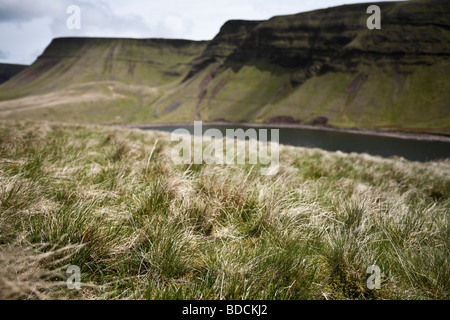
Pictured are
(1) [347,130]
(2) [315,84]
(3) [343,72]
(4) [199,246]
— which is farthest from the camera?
(2) [315,84]

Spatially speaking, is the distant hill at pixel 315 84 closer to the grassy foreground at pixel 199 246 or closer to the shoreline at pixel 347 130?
the shoreline at pixel 347 130

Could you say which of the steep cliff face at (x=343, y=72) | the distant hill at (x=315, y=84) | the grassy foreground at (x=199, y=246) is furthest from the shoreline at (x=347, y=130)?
the grassy foreground at (x=199, y=246)

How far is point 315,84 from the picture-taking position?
135m

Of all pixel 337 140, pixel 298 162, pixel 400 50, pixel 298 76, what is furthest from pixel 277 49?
pixel 298 162

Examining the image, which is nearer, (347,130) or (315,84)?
(347,130)

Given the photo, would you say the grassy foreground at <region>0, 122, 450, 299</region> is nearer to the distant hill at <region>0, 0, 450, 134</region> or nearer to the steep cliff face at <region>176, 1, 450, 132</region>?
the distant hill at <region>0, 0, 450, 134</region>

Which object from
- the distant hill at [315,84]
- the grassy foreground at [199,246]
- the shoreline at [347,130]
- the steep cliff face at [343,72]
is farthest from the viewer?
the distant hill at [315,84]

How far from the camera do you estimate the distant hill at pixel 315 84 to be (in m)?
102

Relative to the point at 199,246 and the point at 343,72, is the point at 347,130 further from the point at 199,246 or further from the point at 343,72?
the point at 199,246

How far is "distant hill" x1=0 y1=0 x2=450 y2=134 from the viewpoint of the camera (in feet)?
335

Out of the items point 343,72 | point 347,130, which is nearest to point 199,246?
point 347,130

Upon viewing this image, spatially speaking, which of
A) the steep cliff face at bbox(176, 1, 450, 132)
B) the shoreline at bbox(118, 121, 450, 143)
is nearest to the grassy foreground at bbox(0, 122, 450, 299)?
the shoreline at bbox(118, 121, 450, 143)

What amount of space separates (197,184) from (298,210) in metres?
1.41
